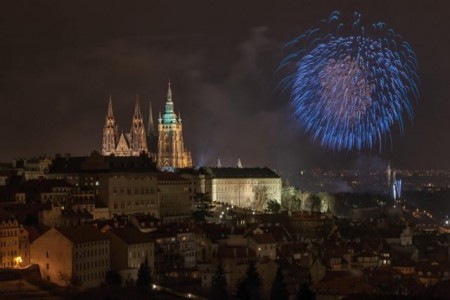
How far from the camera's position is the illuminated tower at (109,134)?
394 feet

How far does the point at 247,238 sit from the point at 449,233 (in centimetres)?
3603

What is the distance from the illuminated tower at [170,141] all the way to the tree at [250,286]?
229 feet

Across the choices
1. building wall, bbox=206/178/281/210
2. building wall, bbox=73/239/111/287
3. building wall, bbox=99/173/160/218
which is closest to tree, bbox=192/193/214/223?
building wall, bbox=99/173/160/218

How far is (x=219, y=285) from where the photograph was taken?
169 feet

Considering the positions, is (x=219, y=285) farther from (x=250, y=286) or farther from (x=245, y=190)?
(x=245, y=190)

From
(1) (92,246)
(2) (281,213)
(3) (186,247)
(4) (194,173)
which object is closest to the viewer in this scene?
(1) (92,246)

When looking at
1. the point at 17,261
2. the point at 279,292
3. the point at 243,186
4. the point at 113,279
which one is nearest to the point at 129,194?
the point at 17,261

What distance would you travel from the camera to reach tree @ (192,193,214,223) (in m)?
80.3

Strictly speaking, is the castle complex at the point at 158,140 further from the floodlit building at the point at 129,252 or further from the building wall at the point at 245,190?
the floodlit building at the point at 129,252

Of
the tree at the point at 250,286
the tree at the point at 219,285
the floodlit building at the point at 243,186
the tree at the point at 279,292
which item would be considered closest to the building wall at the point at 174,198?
the floodlit building at the point at 243,186

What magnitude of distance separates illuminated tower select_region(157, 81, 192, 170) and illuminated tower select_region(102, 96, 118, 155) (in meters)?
6.50

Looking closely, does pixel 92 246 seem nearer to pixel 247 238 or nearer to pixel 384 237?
pixel 247 238

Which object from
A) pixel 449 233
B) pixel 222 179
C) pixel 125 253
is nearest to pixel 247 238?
pixel 125 253

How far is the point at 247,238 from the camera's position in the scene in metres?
63.4
